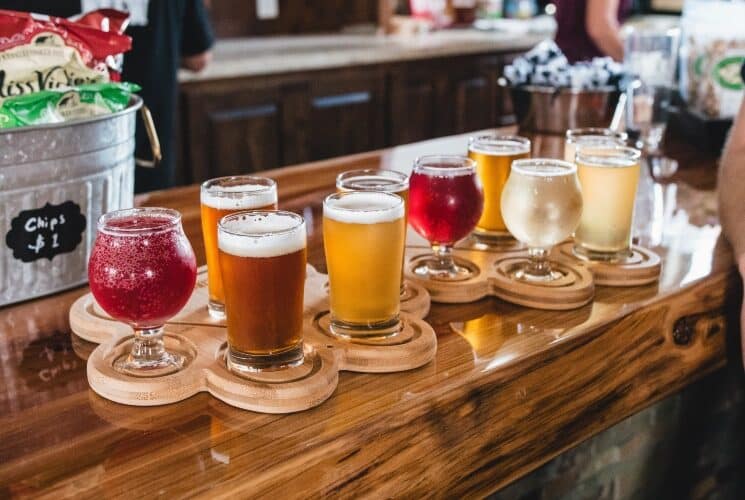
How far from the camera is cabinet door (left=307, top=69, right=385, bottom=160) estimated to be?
11.7 feet

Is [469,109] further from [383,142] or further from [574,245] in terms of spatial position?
[574,245]

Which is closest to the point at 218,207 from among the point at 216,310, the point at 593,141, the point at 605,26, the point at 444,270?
the point at 216,310

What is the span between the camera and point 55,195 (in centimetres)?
114

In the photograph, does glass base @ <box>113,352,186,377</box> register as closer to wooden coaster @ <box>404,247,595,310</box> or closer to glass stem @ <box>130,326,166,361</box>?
glass stem @ <box>130,326,166,361</box>

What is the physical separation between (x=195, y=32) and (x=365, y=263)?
1680 mm

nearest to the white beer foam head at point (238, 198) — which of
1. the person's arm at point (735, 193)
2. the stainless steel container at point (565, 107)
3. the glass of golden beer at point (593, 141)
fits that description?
the glass of golden beer at point (593, 141)

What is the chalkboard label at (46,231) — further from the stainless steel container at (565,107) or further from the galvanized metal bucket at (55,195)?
the stainless steel container at (565,107)

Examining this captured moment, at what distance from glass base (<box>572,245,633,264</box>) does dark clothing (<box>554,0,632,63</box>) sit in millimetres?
2187

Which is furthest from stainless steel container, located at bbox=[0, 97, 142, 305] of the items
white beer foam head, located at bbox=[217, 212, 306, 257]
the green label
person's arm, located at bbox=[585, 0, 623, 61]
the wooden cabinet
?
person's arm, located at bbox=[585, 0, 623, 61]

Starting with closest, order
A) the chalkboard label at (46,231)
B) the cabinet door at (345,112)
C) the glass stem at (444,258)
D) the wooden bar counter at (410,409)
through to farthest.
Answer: the wooden bar counter at (410,409) < the chalkboard label at (46,231) < the glass stem at (444,258) < the cabinet door at (345,112)

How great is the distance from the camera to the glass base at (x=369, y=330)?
1002 millimetres

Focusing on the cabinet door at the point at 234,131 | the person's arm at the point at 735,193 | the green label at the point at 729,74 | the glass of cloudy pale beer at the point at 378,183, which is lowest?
the cabinet door at the point at 234,131

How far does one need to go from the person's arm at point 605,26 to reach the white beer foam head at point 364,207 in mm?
2383

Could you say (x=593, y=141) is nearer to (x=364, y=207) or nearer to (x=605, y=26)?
(x=364, y=207)
